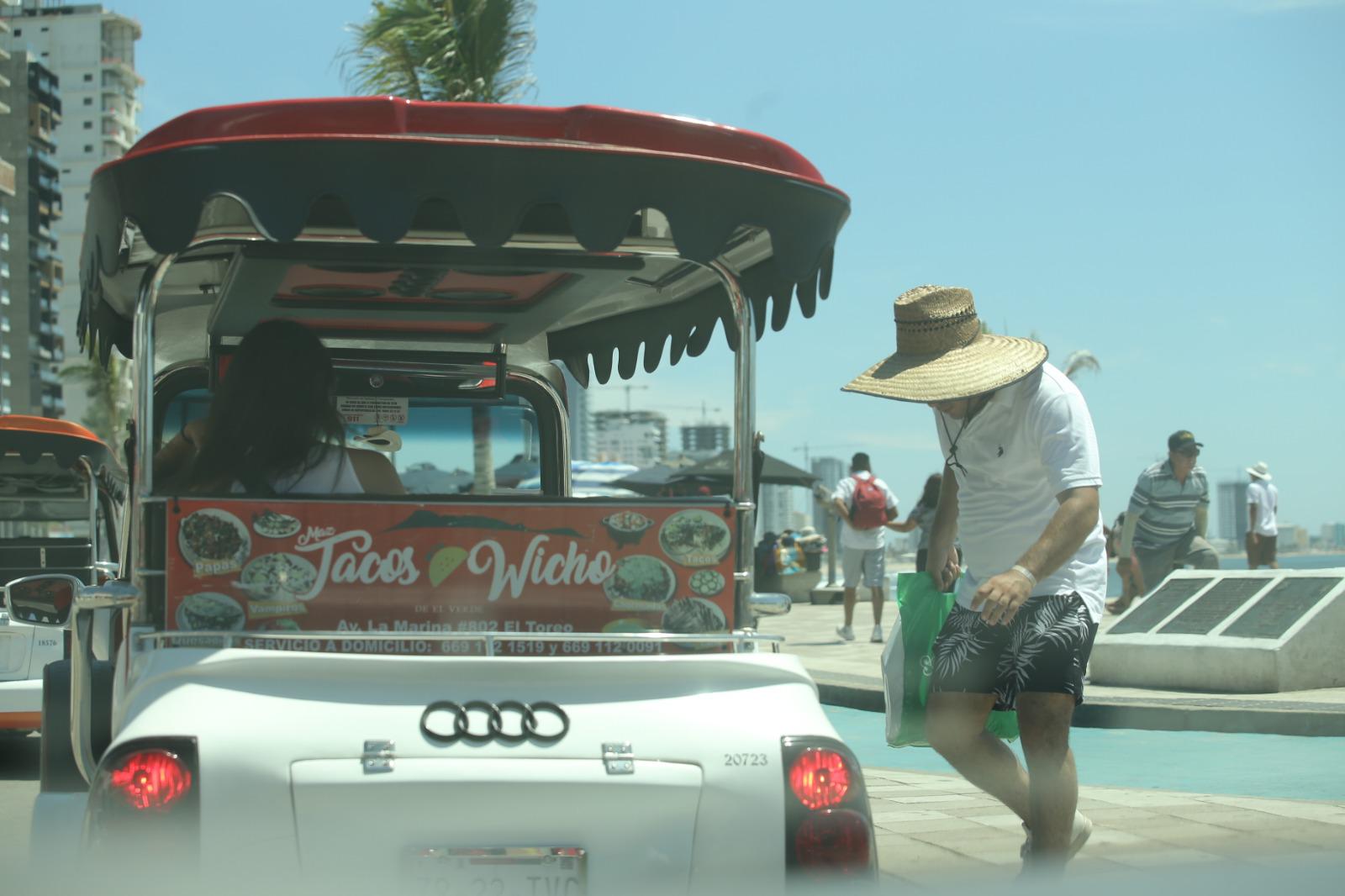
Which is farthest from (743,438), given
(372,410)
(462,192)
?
(372,410)

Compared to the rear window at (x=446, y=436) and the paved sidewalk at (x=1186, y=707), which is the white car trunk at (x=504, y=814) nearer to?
the rear window at (x=446, y=436)

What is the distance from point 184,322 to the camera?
215 inches

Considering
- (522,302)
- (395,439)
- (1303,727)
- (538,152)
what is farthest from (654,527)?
(1303,727)

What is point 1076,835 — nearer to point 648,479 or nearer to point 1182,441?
point 1182,441

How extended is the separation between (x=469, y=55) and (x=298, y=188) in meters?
14.0

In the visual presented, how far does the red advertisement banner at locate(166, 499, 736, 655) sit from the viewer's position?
11.7 ft

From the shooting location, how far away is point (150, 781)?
2812 mm

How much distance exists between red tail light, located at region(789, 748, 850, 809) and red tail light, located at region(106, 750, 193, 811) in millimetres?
1181

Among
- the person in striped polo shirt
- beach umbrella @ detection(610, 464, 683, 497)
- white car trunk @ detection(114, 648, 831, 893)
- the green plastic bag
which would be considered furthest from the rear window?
beach umbrella @ detection(610, 464, 683, 497)

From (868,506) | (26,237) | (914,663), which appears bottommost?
(914,663)

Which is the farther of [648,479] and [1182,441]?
[648,479]

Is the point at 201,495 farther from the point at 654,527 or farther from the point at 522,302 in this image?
the point at 522,302

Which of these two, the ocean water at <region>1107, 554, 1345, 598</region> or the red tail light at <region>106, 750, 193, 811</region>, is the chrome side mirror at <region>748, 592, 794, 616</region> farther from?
the ocean water at <region>1107, 554, 1345, 598</region>

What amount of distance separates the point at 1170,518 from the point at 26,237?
10887 cm
